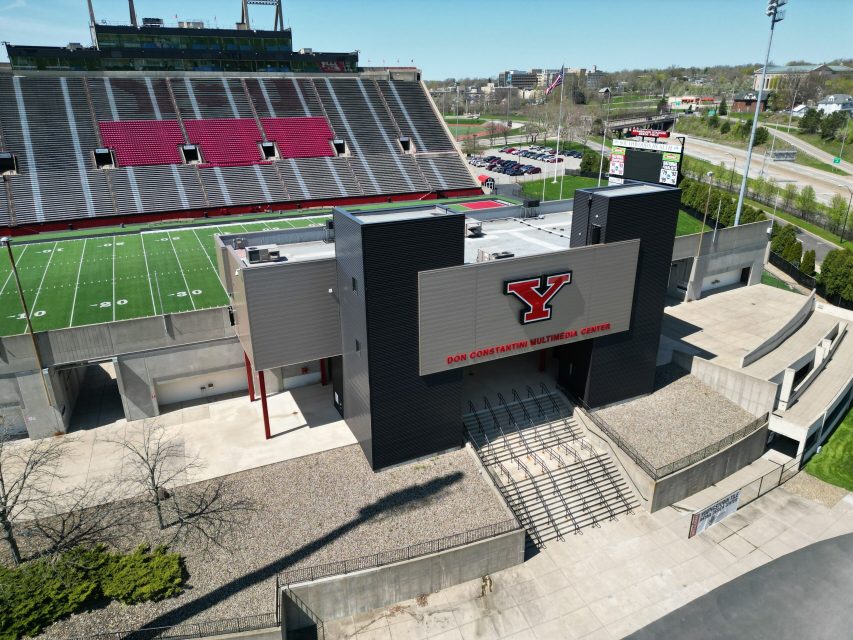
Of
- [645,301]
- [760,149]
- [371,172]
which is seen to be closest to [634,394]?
[645,301]

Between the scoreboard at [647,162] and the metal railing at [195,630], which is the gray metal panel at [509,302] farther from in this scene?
the scoreboard at [647,162]

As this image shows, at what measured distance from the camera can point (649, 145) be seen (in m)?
41.1

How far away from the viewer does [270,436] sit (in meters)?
24.7

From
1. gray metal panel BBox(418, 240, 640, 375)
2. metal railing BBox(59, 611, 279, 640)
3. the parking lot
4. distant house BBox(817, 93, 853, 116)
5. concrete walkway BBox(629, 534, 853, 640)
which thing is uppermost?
distant house BBox(817, 93, 853, 116)

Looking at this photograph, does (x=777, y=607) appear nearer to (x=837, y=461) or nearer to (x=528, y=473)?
(x=528, y=473)

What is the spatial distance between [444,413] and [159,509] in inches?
426

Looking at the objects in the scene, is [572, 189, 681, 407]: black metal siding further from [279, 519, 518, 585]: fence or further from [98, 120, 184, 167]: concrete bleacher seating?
[98, 120, 184, 167]: concrete bleacher seating

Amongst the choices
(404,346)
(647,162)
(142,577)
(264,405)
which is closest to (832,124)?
(647,162)

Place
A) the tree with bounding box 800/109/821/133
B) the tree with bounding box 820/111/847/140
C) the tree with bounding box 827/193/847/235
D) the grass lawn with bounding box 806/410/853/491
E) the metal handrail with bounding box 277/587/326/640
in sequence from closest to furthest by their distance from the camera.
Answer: the metal handrail with bounding box 277/587/326/640 < the grass lawn with bounding box 806/410/853/491 < the tree with bounding box 827/193/847/235 < the tree with bounding box 820/111/847/140 < the tree with bounding box 800/109/821/133

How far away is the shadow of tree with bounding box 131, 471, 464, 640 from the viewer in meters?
16.5

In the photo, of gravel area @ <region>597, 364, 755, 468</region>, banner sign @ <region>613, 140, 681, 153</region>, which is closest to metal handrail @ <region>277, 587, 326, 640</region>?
gravel area @ <region>597, 364, 755, 468</region>

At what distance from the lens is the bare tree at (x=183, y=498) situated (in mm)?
19406

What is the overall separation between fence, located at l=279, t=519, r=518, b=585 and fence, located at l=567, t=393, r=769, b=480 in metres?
6.38

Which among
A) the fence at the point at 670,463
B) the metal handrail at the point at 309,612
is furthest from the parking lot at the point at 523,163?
the metal handrail at the point at 309,612
